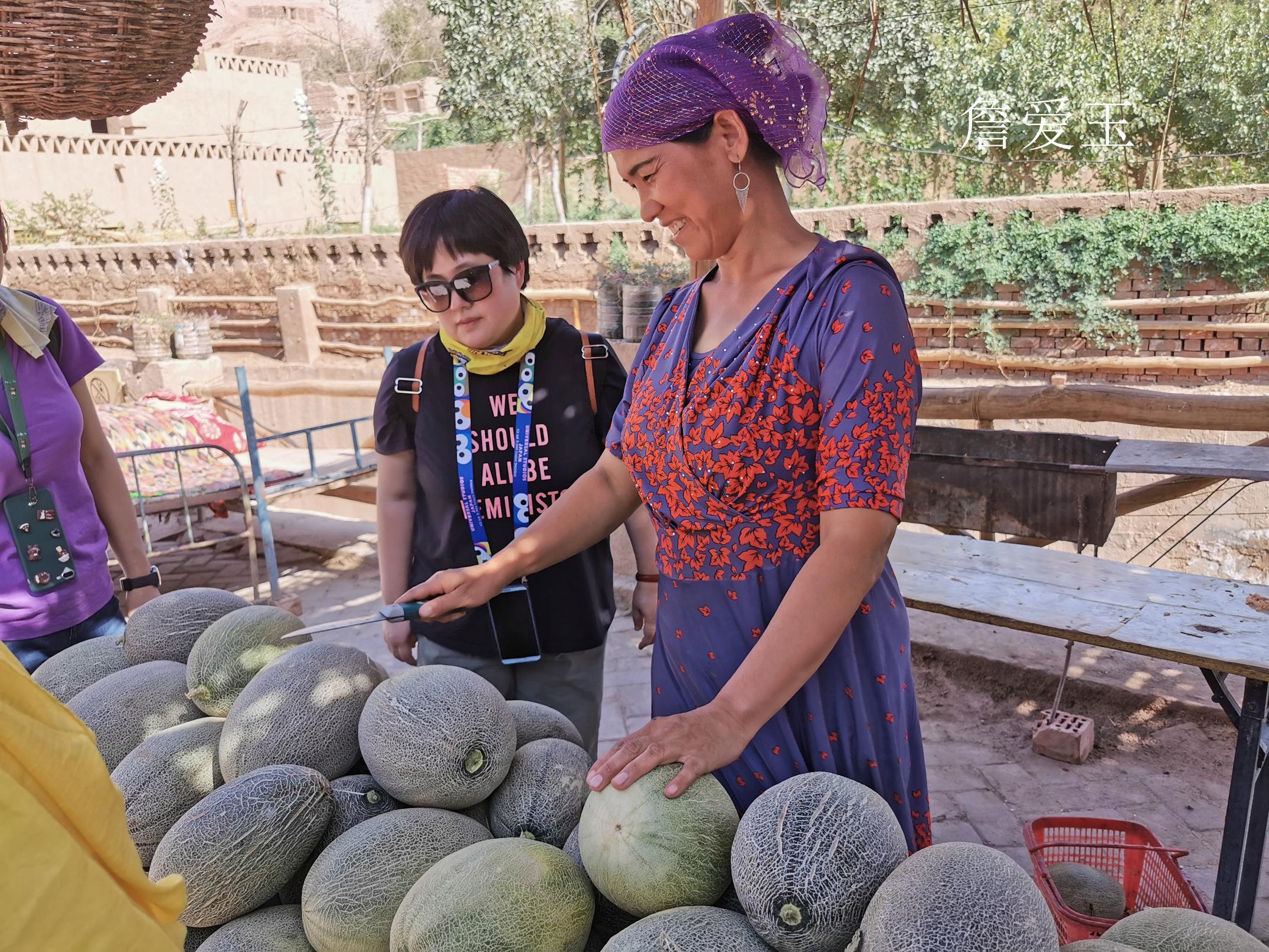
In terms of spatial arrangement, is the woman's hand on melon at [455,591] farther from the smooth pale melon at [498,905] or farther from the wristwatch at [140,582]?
the wristwatch at [140,582]

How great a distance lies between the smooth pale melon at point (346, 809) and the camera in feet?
4.57

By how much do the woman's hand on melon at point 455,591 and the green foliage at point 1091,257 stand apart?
1196cm

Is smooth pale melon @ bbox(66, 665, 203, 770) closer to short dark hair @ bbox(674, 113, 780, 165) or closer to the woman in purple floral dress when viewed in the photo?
the woman in purple floral dress

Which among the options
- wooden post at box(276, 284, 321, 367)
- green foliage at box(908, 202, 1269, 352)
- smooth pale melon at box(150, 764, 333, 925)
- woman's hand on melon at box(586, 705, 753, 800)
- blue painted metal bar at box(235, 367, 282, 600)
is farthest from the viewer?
wooden post at box(276, 284, 321, 367)

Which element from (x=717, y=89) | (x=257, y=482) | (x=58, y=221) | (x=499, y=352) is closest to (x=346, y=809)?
(x=499, y=352)

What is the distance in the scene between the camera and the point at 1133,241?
11.9m

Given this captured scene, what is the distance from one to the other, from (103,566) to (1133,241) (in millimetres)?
12715

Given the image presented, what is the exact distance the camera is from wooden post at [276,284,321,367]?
51.5 ft

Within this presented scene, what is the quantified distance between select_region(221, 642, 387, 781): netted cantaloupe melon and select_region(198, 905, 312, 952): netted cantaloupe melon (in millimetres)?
225

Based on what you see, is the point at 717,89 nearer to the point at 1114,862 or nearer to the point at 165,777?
the point at 165,777

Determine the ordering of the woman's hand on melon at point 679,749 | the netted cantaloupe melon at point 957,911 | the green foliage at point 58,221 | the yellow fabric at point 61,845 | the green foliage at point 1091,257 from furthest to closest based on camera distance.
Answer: the green foliage at point 58,221, the green foliage at point 1091,257, the woman's hand on melon at point 679,749, the netted cantaloupe melon at point 957,911, the yellow fabric at point 61,845

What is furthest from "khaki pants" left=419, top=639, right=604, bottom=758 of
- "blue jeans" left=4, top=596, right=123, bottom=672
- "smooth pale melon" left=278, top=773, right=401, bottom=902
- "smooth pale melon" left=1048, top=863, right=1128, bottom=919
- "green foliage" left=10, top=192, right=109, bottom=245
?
"green foliage" left=10, top=192, right=109, bottom=245

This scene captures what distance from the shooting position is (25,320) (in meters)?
2.27

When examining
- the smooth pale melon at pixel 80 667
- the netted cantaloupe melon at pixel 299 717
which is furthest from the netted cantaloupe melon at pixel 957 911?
the smooth pale melon at pixel 80 667
